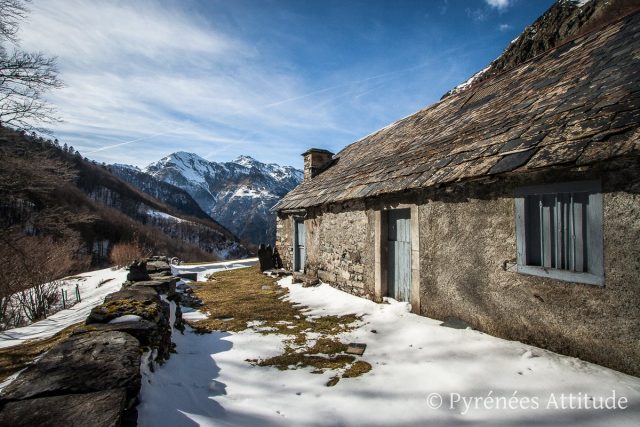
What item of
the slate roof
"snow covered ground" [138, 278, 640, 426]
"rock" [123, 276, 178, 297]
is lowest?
"snow covered ground" [138, 278, 640, 426]

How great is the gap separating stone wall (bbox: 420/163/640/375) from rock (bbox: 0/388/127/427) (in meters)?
4.21

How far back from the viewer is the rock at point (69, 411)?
1754 millimetres

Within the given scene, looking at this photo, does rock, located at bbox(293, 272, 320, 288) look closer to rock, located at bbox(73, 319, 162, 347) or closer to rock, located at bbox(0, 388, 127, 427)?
rock, located at bbox(73, 319, 162, 347)

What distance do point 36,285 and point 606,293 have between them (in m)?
22.8

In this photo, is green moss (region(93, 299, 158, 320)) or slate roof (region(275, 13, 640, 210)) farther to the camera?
green moss (region(93, 299, 158, 320))

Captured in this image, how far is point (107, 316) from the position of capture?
362 centimetres

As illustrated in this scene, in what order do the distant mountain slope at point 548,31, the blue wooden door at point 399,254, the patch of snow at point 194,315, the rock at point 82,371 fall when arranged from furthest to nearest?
the distant mountain slope at point 548,31 < the patch of snow at point 194,315 < the blue wooden door at point 399,254 < the rock at point 82,371

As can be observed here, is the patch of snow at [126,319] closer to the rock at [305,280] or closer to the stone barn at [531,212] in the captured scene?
the stone barn at [531,212]

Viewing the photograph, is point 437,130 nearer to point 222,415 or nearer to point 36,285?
point 222,415

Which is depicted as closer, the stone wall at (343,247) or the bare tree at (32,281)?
the stone wall at (343,247)

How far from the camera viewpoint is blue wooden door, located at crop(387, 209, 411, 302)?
615 centimetres

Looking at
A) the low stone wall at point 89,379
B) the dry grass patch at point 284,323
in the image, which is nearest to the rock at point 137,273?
the dry grass patch at point 284,323

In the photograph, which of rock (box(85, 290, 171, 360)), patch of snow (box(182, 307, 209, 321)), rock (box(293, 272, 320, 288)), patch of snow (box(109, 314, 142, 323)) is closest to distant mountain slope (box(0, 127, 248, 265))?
patch of snow (box(182, 307, 209, 321))

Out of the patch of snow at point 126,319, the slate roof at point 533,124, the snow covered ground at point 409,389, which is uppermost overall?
the slate roof at point 533,124
